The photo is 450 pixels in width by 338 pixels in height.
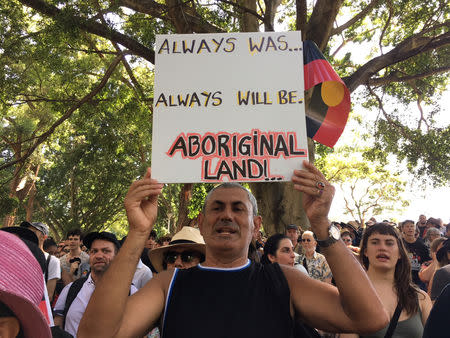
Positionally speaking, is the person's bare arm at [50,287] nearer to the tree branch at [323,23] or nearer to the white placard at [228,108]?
the white placard at [228,108]

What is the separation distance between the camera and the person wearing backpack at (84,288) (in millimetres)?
3463

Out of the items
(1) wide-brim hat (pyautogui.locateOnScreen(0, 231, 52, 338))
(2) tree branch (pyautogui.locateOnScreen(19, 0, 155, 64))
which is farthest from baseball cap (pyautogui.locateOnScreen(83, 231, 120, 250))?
(2) tree branch (pyautogui.locateOnScreen(19, 0, 155, 64))

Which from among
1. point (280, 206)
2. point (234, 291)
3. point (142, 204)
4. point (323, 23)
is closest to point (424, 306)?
point (234, 291)

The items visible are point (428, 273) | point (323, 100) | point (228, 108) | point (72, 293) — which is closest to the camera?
point (228, 108)

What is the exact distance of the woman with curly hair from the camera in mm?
2771

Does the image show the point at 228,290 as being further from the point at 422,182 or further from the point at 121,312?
the point at 422,182

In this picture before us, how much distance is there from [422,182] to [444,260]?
696 centimetres

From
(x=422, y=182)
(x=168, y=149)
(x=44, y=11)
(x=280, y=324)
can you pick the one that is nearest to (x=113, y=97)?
(x=44, y=11)

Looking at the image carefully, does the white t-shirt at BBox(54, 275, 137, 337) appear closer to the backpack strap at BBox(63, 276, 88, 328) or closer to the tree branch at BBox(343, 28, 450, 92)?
the backpack strap at BBox(63, 276, 88, 328)

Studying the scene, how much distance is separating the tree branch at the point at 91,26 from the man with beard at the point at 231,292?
591cm

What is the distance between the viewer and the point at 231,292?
192cm

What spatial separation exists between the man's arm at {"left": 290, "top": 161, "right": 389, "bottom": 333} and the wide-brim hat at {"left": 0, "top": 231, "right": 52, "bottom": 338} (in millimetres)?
1218

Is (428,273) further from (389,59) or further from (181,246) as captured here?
(389,59)

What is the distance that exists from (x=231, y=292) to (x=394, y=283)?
5.90ft
